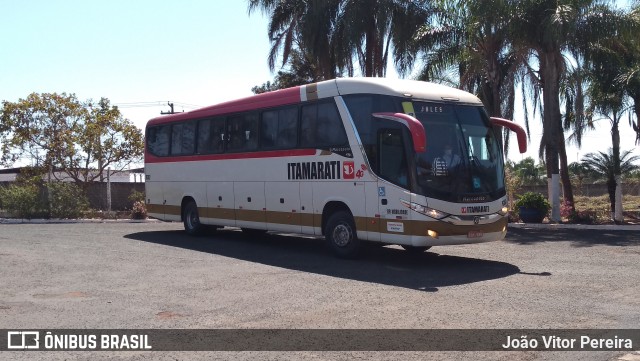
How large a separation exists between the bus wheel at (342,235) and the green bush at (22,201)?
Result: 18.1m

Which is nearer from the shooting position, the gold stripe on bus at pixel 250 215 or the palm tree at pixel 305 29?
the gold stripe on bus at pixel 250 215

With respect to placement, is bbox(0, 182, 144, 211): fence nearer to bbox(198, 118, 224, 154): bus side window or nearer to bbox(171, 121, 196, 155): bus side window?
bbox(171, 121, 196, 155): bus side window

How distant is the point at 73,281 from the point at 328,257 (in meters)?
5.29

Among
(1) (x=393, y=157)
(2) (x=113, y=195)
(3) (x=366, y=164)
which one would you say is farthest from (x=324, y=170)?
(2) (x=113, y=195)

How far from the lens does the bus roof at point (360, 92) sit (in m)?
13.0

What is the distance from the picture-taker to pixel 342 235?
13992 millimetres

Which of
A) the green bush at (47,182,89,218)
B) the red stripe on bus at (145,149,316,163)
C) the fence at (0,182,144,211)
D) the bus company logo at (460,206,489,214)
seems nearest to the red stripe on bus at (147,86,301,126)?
the red stripe on bus at (145,149,316,163)

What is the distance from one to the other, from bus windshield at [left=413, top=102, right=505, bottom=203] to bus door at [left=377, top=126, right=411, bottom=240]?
0.34m

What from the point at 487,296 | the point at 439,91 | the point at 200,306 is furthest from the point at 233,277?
the point at 439,91

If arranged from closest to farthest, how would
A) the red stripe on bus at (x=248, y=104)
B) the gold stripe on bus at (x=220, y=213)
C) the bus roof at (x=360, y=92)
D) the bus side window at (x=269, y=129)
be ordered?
the bus roof at (x=360, y=92) → the red stripe on bus at (x=248, y=104) → the bus side window at (x=269, y=129) → the gold stripe on bus at (x=220, y=213)

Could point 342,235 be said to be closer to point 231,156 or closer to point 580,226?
point 231,156

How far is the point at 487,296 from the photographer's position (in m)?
9.95

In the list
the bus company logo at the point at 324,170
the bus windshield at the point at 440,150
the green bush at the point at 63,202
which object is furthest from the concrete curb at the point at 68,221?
the bus windshield at the point at 440,150

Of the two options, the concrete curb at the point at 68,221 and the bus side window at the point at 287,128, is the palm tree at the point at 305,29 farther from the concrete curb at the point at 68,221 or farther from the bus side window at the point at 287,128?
the bus side window at the point at 287,128
